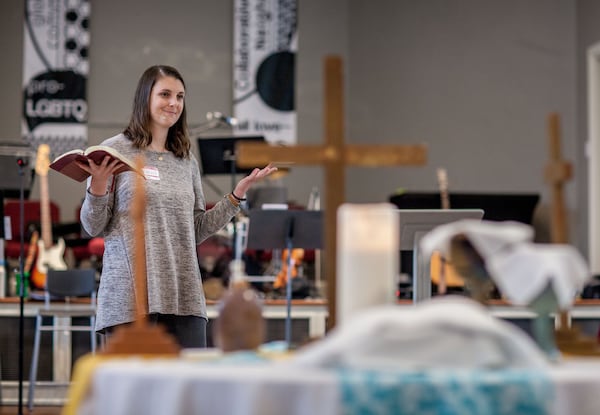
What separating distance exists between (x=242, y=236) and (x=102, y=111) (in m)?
2.92

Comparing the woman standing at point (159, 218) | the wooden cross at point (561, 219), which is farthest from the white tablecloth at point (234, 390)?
the woman standing at point (159, 218)

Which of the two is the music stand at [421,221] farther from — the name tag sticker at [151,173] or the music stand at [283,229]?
the music stand at [283,229]

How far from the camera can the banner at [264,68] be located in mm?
9875

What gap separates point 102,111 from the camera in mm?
9852

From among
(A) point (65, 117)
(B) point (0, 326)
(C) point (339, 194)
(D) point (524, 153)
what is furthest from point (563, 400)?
(A) point (65, 117)

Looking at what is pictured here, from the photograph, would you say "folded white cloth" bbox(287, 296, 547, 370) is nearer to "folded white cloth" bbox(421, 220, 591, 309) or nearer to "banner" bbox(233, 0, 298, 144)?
"folded white cloth" bbox(421, 220, 591, 309)

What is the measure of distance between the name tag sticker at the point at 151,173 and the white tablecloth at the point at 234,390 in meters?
1.58

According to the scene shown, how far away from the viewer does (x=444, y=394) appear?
1.45 metres

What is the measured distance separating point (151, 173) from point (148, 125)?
0.17 m

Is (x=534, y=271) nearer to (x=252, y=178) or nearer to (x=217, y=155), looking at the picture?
(x=252, y=178)

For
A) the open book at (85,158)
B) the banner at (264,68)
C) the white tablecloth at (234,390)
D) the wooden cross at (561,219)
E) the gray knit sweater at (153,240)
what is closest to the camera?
the white tablecloth at (234,390)

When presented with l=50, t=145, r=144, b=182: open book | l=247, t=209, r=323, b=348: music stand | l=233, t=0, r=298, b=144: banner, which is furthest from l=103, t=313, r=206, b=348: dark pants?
l=233, t=0, r=298, b=144: banner

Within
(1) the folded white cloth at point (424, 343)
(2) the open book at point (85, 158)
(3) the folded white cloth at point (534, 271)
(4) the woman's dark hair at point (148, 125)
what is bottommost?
(1) the folded white cloth at point (424, 343)

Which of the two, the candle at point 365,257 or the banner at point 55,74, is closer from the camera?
the candle at point 365,257
